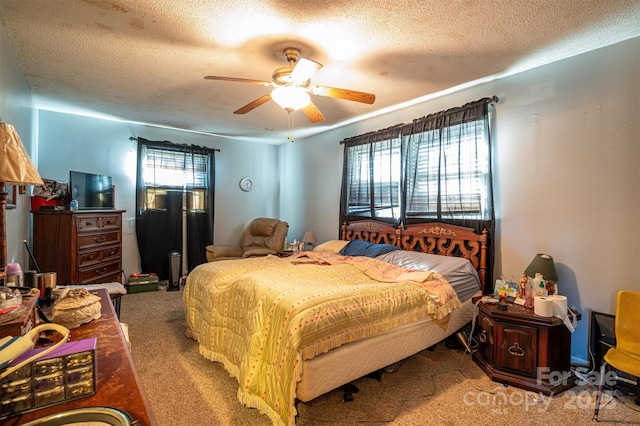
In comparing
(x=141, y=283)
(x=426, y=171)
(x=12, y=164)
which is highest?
(x=426, y=171)

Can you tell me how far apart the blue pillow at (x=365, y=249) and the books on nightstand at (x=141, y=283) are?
289cm

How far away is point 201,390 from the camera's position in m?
2.15

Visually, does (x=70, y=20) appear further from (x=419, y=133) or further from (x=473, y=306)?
(x=473, y=306)

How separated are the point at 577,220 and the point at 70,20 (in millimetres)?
4022

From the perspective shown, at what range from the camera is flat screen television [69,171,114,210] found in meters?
3.85

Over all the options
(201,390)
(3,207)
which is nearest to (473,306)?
(201,390)

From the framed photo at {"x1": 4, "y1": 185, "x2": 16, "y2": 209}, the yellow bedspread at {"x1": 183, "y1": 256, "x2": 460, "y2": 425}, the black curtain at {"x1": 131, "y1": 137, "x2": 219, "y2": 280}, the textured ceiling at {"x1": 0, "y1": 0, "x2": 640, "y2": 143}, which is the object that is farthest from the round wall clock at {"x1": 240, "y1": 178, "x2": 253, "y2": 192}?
the framed photo at {"x1": 4, "y1": 185, "x2": 16, "y2": 209}

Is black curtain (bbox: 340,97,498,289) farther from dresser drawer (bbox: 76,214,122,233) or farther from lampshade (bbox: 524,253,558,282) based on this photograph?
dresser drawer (bbox: 76,214,122,233)

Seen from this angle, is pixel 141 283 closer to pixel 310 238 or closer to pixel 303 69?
pixel 310 238

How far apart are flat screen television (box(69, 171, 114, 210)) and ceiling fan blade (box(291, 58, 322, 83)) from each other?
10.9 ft

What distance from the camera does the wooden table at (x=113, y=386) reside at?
75cm

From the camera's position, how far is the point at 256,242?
521 cm

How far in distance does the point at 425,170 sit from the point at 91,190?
13.9 feet

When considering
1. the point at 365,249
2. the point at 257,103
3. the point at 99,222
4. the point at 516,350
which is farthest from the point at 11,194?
the point at 516,350
